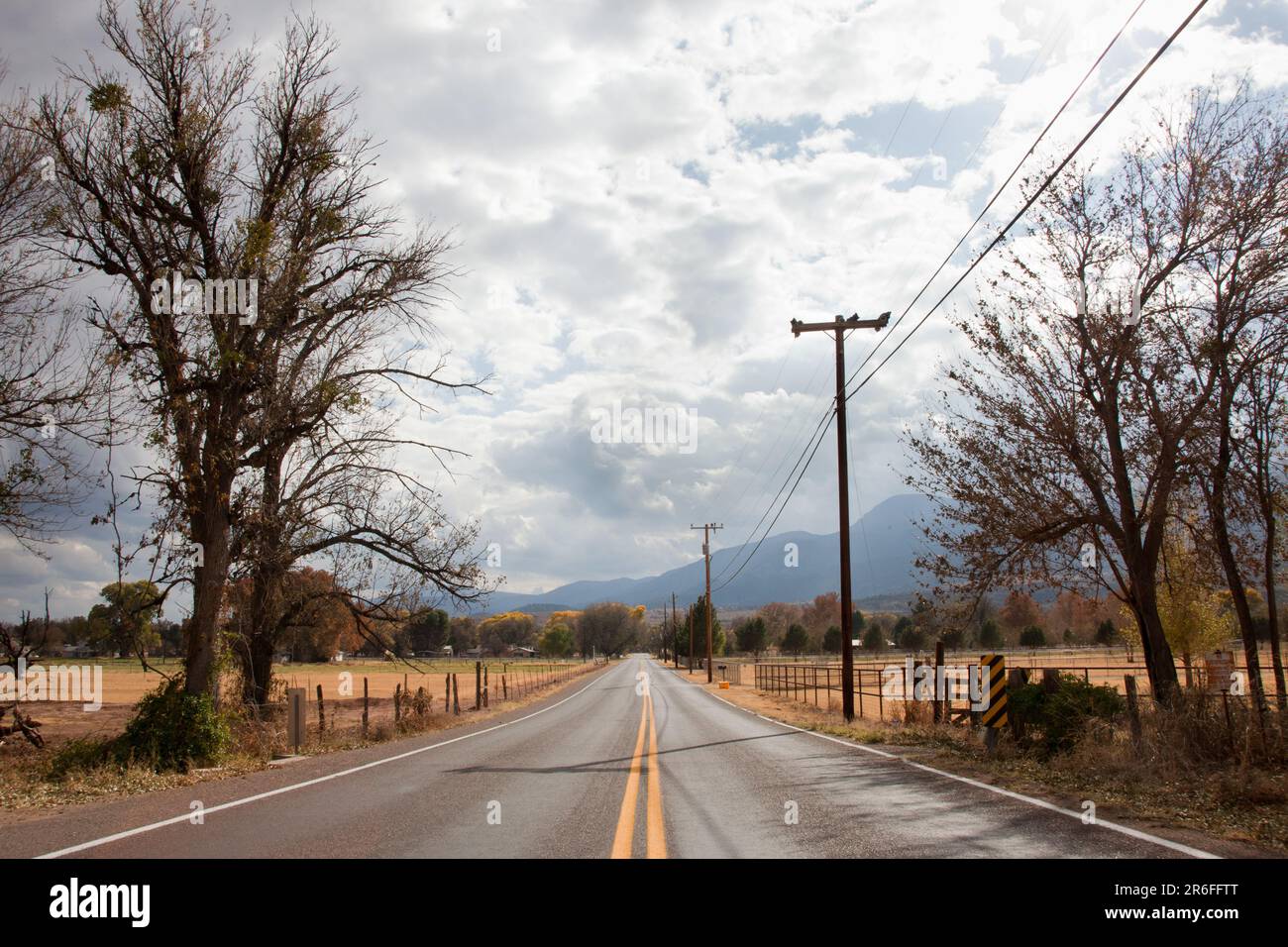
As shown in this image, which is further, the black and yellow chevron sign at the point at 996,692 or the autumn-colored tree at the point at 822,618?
the autumn-colored tree at the point at 822,618

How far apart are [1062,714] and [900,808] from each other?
6.42 metres

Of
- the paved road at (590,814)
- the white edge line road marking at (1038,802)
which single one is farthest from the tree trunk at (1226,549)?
the paved road at (590,814)

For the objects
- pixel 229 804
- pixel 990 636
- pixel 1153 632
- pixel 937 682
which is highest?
pixel 1153 632

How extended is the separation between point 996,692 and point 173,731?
13462mm

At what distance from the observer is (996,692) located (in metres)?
14.8

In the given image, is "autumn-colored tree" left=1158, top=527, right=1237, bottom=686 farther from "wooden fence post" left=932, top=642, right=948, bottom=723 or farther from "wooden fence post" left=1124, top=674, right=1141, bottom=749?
"wooden fence post" left=1124, top=674, right=1141, bottom=749

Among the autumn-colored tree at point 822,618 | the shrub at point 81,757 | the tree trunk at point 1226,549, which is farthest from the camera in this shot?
the autumn-colored tree at point 822,618

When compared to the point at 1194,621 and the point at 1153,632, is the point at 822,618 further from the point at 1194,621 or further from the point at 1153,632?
the point at 1153,632

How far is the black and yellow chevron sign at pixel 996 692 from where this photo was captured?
1449 centimetres

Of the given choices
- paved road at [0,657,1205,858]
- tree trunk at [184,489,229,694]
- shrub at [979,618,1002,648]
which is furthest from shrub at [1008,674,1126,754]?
shrub at [979,618,1002,648]

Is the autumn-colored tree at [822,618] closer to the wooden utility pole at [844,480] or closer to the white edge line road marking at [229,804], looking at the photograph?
the wooden utility pole at [844,480]

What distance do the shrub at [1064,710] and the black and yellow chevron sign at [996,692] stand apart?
0.33 meters

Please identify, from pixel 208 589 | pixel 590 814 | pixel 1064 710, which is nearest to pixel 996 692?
pixel 1064 710

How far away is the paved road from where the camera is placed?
676 cm
